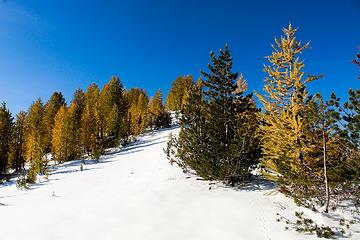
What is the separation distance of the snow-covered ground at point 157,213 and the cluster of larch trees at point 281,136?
3.59 feet

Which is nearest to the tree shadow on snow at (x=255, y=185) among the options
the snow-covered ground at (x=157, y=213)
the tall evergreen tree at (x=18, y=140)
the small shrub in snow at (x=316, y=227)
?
the snow-covered ground at (x=157, y=213)

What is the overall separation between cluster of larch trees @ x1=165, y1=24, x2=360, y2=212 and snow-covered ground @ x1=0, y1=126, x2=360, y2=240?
1094mm

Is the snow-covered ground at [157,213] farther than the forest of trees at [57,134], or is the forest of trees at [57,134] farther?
the forest of trees at [57,134]

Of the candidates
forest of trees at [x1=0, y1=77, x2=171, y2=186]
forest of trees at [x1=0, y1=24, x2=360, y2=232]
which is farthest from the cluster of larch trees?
forest of trees at [x1=0, y1=77, x2=171, y2=186]

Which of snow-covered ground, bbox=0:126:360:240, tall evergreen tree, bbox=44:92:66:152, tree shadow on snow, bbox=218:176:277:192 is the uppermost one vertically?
tall evergreen tree, bbox=44:92:66:152

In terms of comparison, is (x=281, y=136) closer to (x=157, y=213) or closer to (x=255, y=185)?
(x=255, y=185)

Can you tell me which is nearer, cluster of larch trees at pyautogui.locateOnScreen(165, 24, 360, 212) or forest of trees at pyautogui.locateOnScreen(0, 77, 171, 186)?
cluster of larch trees at pyautogui.locateOnScreen(165, 24, 360, 212)

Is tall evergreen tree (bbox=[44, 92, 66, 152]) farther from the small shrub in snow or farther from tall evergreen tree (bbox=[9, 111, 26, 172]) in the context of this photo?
the small shrub in snow

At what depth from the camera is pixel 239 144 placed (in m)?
14.1

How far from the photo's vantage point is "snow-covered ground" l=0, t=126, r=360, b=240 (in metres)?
9.77

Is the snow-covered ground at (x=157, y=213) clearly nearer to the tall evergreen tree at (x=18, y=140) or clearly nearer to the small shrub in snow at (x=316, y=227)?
the small shrub in snow at (x=316, y=227)

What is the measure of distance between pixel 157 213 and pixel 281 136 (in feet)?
22.1

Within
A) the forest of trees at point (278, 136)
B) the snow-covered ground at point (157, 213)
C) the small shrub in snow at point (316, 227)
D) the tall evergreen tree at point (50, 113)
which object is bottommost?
the small shrub in snow at point (316, 227)

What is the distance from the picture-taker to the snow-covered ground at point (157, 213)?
977 centimetres
